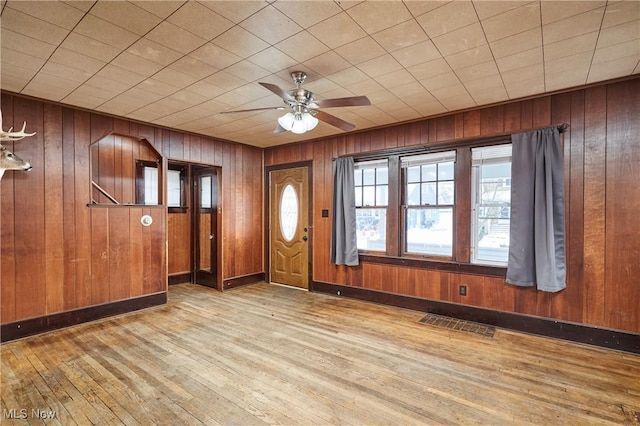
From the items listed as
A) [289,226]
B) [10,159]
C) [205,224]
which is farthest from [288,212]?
[10,159]

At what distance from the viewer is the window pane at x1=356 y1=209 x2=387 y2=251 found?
502cm

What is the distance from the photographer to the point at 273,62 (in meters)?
2.76

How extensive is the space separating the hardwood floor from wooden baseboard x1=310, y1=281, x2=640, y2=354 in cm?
13

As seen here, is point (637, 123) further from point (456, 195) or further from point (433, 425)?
point (433, 425)

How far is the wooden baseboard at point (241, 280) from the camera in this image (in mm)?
5806

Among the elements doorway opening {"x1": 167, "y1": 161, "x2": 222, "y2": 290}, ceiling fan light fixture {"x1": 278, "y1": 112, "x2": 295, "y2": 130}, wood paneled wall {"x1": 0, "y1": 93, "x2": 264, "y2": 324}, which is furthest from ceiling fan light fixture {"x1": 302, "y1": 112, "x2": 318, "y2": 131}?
doorway opening {"x1": 167, "y1": 161, "x2": 222, "y2": 290}

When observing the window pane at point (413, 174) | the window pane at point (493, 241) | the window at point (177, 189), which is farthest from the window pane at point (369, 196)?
the window at point (177, 189)

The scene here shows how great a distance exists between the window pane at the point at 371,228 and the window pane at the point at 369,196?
0.12 metres

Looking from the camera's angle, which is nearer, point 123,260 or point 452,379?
point 452,379

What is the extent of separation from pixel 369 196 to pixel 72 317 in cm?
447

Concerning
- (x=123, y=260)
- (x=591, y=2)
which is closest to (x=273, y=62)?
(x=591, y=2)

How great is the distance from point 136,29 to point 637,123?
4696mm

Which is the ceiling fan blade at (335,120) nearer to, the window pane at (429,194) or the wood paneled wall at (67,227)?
the window pane at (429,194)

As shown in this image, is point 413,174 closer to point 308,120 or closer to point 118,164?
point 308,120
